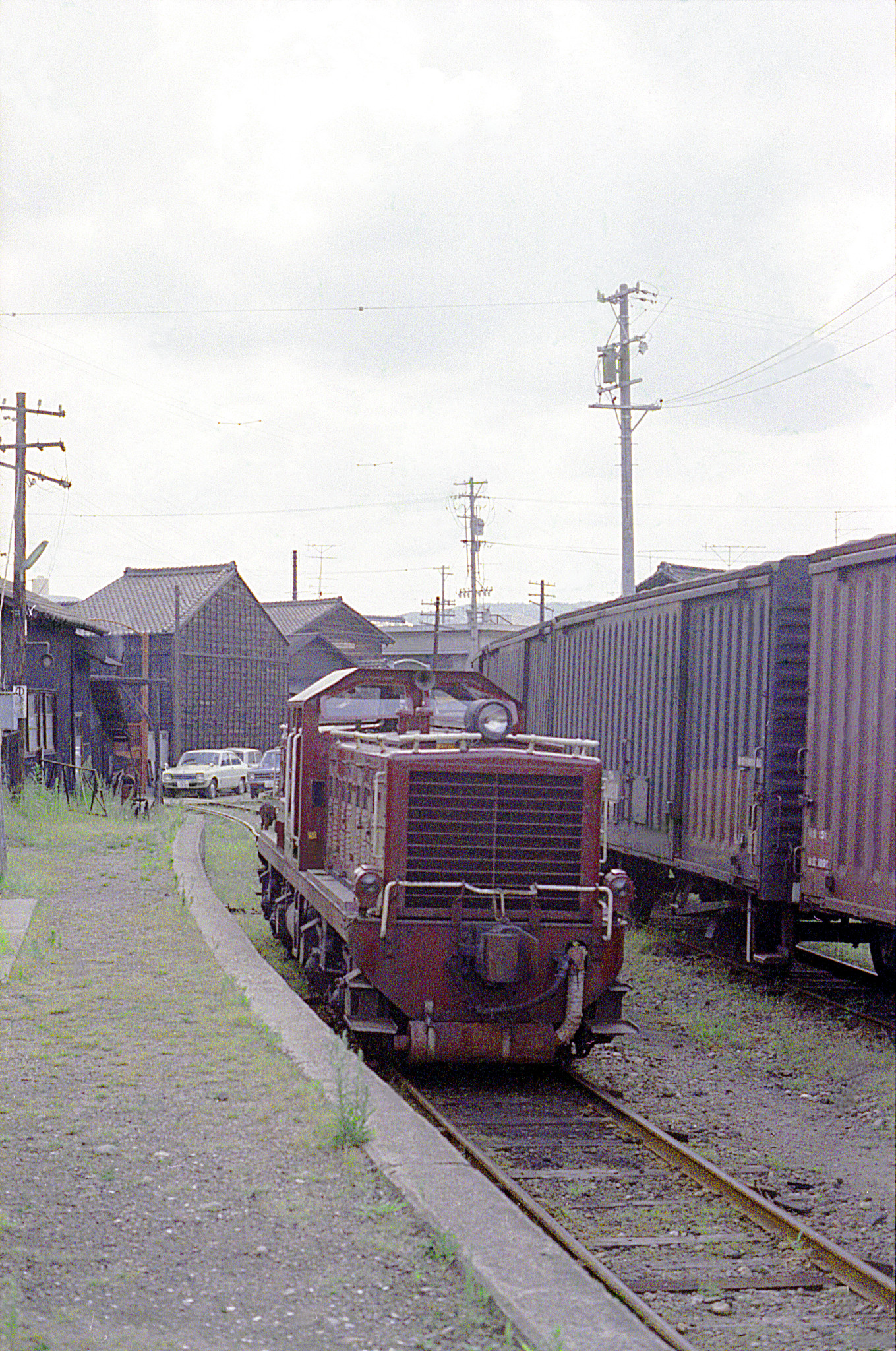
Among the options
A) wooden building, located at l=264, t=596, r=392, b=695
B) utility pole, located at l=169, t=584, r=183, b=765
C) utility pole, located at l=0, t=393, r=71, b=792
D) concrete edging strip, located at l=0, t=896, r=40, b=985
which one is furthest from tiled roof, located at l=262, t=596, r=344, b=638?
concrete edging strip, located at l=0, t=896, r=40, b=985

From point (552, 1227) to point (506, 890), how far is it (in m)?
2.85

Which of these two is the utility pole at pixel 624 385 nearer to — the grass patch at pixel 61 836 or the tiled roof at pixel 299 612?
the grass patch at pixel 61 836

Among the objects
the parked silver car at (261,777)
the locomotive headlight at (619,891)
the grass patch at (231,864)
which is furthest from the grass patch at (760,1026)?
the parked silver car at (261,777)

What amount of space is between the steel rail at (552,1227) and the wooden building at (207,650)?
44327 millimetres

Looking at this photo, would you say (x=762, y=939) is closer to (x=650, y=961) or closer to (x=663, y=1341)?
(x=650, y=961)

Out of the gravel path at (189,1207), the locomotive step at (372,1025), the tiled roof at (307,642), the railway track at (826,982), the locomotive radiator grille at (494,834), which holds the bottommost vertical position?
the railway track at (826,982)

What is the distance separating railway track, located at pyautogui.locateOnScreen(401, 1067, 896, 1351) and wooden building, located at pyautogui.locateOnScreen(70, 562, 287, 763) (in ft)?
145

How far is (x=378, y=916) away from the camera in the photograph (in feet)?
26.6

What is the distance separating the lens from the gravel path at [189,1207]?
4.54 metres

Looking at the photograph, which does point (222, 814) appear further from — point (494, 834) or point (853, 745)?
point (494, 834)

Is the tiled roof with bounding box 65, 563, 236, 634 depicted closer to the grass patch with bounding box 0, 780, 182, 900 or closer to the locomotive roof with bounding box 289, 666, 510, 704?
the grass patch with bounding box 0, 780, 182, 900

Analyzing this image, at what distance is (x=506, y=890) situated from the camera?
8.24 m

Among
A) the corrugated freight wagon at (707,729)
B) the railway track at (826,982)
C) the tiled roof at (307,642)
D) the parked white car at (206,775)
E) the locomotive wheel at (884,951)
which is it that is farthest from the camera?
the tiled roof at (307,642)

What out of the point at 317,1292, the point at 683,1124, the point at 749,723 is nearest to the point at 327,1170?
the point at 317,1292
